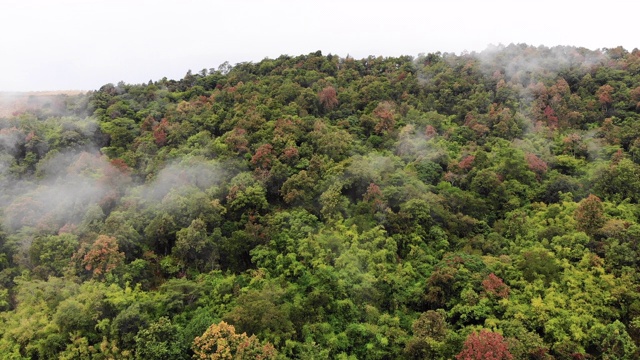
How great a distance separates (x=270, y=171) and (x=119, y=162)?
10.2 metres

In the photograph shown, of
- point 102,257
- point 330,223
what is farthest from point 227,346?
point 330,223

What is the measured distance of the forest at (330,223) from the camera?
66.8ft

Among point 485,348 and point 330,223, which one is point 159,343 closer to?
→ point 330,223

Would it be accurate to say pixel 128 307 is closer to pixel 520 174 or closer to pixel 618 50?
pixel 520 174

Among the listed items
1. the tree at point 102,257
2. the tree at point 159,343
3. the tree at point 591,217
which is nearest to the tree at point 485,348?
the tree at point 591,217

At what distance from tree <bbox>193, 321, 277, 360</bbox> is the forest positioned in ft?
0.31

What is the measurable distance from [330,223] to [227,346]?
9.99 m

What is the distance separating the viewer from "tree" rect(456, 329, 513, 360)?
58.9 ft

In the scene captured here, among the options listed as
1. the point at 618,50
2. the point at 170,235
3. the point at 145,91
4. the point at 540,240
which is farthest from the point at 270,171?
the point at 618,50

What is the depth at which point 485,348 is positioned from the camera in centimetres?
1812

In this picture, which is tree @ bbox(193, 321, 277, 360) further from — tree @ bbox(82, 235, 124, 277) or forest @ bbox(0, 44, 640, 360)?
tree @ bbox(82, 235, 124, 277)

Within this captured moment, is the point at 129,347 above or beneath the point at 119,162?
beneath

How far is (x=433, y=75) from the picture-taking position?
4553cm

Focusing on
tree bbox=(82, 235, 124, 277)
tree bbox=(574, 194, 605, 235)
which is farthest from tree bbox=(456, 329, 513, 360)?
tree bbox=(82, 235, 124, 277)
